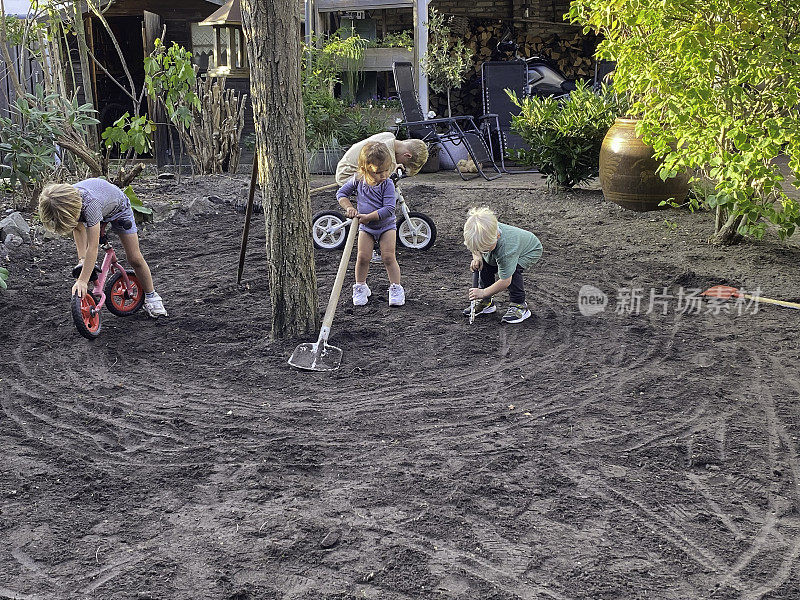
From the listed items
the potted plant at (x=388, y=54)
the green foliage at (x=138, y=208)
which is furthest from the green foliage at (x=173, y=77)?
the potted plant at (x=388, y=54)

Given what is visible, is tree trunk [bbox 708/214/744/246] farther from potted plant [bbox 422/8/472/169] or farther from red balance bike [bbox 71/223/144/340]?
potted plant [bbox 422/8/472/169]

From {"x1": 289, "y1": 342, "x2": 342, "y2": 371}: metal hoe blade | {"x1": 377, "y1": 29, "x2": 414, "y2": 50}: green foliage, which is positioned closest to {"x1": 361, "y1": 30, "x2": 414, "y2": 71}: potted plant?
{"x1": 377, "y1": 29, "x2": 414, "y2": 50}: green foliage

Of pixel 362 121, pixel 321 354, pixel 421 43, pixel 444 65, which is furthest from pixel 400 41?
pixel 321 354

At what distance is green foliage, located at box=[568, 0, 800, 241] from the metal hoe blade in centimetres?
333

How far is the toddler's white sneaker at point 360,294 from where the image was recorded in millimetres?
5551

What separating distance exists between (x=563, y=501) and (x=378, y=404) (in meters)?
1.19

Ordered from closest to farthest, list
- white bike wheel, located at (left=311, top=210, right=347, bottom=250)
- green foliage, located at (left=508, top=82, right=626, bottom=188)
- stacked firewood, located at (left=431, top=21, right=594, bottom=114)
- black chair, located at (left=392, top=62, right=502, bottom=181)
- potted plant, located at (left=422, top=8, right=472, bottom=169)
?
white bike wheel, located at (left=311, top=210, right=347, bottom=250) < green foliage, located at (left=508, top=82, right=626, bottom=188) < black chair, located at (left=392, top=62, right=502, bottom=181) < potted plant, located at (left=422, top=8, right=472, bottom=169) < stacked firewood, located at (left=431, top=21, right=594, bottom=114)

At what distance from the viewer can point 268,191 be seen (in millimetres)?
4707

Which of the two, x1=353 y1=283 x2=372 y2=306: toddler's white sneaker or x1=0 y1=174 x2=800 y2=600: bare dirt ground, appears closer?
x1=0 y1=174 x2=800 y2=600: bare dirt ground

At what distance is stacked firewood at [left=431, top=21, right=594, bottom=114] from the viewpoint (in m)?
13.7

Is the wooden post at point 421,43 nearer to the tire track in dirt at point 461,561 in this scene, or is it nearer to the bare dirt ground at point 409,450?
the bare dirt ground at point 409,450

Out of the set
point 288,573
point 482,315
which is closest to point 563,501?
point 288,573

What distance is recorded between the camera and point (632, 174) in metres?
8.09

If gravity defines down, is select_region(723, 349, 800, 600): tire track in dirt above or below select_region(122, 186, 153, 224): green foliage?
below
